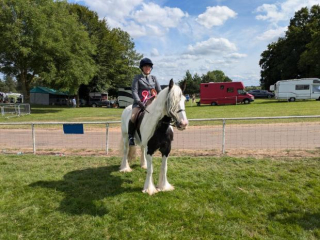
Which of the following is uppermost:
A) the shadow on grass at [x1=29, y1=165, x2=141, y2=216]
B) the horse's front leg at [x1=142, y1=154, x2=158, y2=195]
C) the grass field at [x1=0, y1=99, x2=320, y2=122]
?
the grass field at [x1=0, y1=99, x2=320, y2=122]

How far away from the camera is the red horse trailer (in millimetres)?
32250

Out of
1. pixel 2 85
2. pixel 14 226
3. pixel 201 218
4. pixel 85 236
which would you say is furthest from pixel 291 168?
Answer: pixel 2 85

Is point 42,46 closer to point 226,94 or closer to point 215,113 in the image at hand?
point 215,113

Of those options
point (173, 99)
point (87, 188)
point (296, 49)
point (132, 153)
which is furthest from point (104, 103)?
point (296, 49)

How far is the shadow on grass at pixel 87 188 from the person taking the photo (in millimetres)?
4266

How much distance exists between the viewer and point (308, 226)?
12.0 feet

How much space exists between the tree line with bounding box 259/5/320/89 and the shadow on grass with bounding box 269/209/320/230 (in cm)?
4812

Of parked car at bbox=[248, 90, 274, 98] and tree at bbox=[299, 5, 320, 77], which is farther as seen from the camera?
parked car at bbox=[248, 90, 274, 98]

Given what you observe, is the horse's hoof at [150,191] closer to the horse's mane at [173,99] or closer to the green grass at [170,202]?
the green grass at [170,202]

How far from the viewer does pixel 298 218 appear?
3.89 m

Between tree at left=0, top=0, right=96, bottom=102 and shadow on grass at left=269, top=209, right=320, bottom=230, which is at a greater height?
tree at left=0, top=0, right=96, bottom=102

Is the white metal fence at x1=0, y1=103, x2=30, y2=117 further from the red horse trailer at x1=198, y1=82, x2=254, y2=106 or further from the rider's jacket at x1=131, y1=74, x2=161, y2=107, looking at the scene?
the red horse trailer at x1=198, y1=82, x2=254, y2=106

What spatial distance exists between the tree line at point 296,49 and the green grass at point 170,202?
1850 inches

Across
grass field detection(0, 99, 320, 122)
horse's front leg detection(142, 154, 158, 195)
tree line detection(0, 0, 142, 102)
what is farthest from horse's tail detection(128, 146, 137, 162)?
tree line detection(0, 0, 142, 102)
